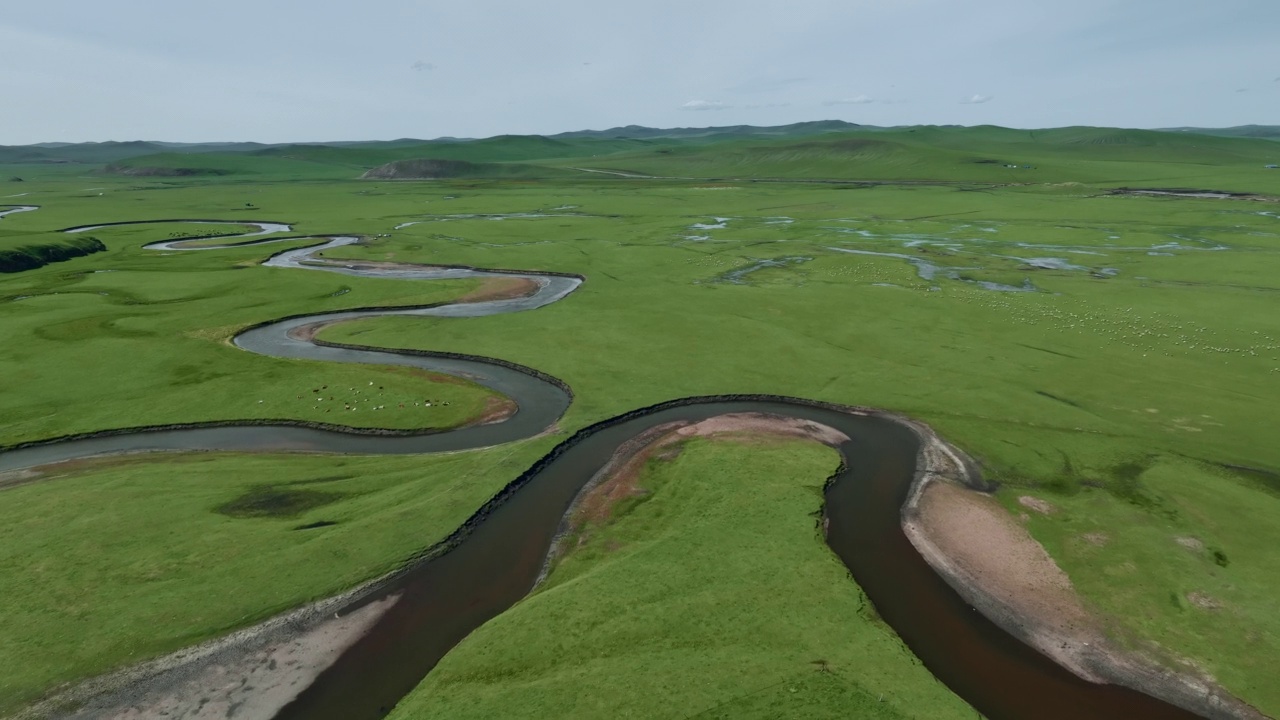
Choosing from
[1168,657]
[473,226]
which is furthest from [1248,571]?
[473,226]

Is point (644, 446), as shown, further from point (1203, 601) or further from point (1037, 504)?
point (1203, 601)

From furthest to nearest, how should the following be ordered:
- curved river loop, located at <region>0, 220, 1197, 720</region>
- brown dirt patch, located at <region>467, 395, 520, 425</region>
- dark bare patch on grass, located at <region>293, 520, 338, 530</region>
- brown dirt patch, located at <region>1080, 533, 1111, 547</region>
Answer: brown dirt patch, located at <region>467, 395, 520, 425</region> → dark bare patch on grass, located at <region>293, 520, 338, 530</region> → brown dirt patch, located at <region>1080, 533, 1111, 547</region> → curved river loop, located at <region>0, 220, 1197, 720</region>

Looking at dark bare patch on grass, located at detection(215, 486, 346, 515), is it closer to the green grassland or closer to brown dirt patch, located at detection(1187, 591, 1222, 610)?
the green grassland

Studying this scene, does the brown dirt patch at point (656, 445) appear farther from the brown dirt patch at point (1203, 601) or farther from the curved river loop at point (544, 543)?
the brown dirt patch at point (1203, 601)

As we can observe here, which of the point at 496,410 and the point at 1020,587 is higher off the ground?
the point at 496,410

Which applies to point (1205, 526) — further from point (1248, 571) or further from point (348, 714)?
point (348, 714)

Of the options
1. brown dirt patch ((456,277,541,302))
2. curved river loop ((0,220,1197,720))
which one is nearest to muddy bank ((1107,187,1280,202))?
brown dirt patch ((456,277,541,302))

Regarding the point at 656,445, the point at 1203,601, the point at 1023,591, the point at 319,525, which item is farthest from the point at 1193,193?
the point at 319,525
